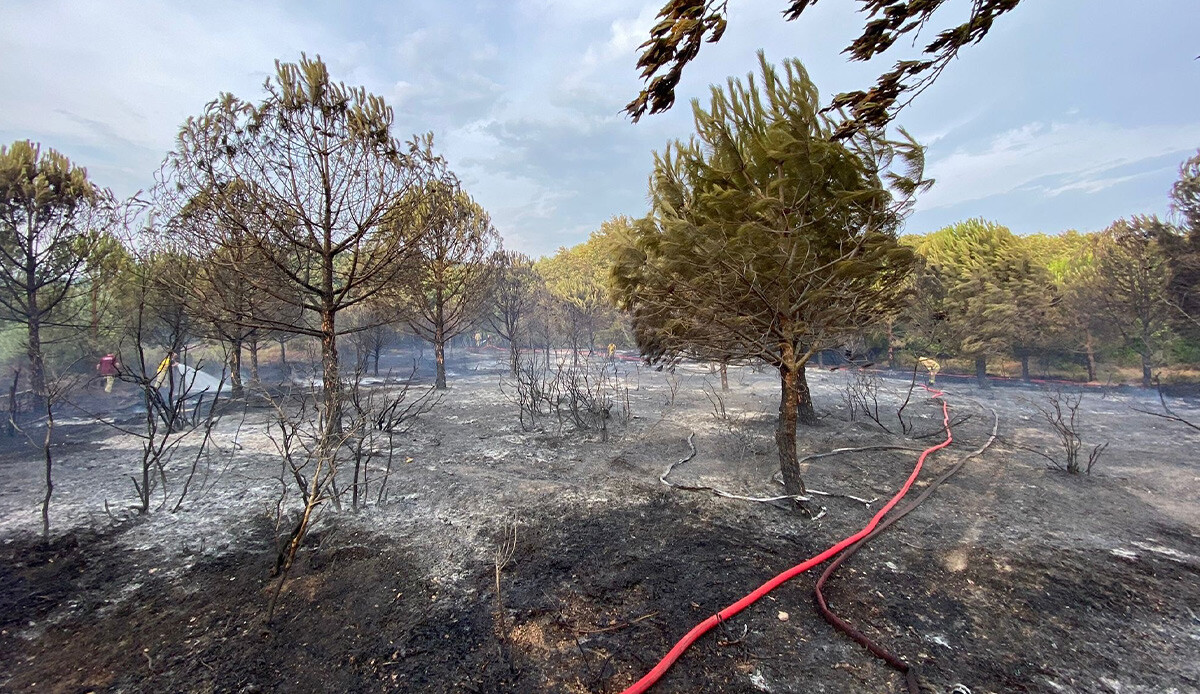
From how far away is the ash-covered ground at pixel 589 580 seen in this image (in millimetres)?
2523

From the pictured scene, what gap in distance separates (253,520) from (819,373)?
21872 millimetres

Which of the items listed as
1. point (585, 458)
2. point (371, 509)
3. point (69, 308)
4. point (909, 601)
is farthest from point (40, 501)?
point (69, 308)

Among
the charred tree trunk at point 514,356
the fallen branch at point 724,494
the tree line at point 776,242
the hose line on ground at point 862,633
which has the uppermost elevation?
the tree line at point 776,242

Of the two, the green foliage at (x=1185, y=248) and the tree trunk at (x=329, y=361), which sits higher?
the green foliage at (x=1185, y=248)

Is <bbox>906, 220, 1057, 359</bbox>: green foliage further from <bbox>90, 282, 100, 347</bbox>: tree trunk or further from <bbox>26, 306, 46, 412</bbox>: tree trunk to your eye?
<bbox>26, 306, 46, 412</bbox>: tree trunk

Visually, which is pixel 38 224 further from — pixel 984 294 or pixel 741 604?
pixel 984 294

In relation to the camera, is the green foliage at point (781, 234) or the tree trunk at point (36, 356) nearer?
the green foliage at point (781, 234)

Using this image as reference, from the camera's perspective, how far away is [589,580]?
350cm

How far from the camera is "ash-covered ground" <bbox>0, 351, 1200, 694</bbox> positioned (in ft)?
8.28

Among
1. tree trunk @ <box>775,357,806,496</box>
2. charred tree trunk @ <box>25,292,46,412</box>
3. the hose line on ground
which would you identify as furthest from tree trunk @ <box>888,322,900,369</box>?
charred tree trunk @ <box>25,292,46,412</box>

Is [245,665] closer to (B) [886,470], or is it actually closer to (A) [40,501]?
(A) [40,501]

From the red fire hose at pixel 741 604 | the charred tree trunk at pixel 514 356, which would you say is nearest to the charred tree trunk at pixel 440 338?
the charred tree trunk at pixel 514 356

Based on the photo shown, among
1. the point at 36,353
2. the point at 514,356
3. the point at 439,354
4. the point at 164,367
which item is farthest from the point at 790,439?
the point at 36,353

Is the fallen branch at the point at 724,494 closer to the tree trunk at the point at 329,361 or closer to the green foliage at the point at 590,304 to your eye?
the tree trunk at the point at 329,361
